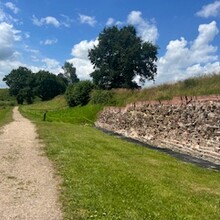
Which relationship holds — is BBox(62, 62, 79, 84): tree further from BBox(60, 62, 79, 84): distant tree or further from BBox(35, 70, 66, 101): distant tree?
BBox(35, 70, 66, 101): distant tree

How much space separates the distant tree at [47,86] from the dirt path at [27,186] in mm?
107838

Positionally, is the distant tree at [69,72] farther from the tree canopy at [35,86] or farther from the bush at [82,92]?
the bush at [82,92]

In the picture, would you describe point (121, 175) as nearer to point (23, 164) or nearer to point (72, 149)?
point (23, 164)

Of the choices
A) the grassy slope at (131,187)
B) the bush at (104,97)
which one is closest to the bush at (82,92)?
the bush at (104,97)

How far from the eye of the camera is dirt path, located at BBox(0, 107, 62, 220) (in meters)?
8.47

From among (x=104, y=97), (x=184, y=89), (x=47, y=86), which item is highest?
(x=184, y=89)

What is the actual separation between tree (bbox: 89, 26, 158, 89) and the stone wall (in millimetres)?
28165

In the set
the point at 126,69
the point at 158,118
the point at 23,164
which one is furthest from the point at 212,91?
the point at 126,69

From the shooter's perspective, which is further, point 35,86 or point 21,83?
point 21,83

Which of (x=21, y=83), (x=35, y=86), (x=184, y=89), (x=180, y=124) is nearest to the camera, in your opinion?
(x=180, y=124)

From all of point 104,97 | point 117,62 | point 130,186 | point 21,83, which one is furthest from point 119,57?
point 21,83

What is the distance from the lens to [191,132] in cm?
2347

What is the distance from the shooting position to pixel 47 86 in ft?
409

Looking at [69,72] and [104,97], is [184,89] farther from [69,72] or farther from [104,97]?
[69,72]
